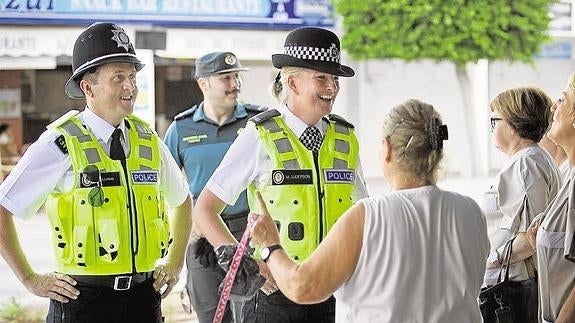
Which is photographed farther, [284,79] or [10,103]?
[10,103]

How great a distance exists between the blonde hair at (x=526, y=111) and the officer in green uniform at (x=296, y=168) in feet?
1.99

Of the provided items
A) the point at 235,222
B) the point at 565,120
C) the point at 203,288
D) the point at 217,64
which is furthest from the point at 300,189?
the point at 217,64

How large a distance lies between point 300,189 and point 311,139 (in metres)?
0.17

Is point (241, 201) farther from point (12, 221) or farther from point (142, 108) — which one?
point (142, 108)

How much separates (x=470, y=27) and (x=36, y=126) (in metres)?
3.19

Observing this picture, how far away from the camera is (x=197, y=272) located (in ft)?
12.5

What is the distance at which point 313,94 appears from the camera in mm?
2729

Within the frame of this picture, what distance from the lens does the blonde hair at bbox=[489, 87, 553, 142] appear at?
10.1ft

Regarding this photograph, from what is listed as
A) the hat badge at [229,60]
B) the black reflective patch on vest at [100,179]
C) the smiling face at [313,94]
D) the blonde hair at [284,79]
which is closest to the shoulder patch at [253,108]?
the hat badge at [229,60]

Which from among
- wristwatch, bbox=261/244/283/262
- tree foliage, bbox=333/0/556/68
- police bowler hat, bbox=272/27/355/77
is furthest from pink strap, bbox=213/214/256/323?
tree foliage, bbox=333/0/556/68

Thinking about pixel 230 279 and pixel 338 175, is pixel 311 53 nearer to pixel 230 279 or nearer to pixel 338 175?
pixel 338 175

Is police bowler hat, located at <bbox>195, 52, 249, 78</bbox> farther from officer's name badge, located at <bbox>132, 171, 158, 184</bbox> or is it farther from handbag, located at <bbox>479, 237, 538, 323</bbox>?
handbag, located at <bbox>479, 237, 538, 323</bbox>

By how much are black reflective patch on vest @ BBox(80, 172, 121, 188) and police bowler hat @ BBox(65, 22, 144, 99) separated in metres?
0.30

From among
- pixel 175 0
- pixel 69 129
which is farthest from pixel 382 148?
pixel 175 0
